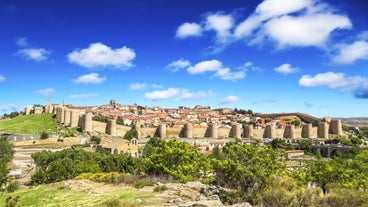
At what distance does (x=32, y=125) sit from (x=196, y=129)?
34.2m

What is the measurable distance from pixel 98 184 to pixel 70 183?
4.79 feet

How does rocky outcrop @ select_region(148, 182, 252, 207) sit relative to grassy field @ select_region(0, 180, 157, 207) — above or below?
above

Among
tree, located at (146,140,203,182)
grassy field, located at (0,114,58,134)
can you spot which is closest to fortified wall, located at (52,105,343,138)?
grassy field, located at (0,114,58,134)

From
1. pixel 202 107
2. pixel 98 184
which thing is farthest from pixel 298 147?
pixel 202 107

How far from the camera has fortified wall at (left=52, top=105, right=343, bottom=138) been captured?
6625cm

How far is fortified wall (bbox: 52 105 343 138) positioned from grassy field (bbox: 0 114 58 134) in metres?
2.43

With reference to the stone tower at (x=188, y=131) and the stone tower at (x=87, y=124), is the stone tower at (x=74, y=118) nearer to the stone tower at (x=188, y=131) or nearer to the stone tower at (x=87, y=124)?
the stone tower at (x=87, y=124)

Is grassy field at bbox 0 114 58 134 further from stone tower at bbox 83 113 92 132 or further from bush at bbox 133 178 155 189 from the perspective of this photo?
bush at bbox 133 178 155 189

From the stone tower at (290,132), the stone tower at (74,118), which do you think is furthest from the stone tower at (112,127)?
the stone tower at (290,132)

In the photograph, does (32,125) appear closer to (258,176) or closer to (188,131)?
(188,131)

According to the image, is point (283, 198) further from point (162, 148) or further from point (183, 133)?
point (183, 133)

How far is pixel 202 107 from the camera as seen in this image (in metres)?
139

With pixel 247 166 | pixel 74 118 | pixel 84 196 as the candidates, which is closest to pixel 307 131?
pixel 74 118

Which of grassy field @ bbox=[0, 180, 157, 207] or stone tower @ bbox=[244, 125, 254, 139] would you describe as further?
stone tower @ bbox=[244, 125, 254, 139]
